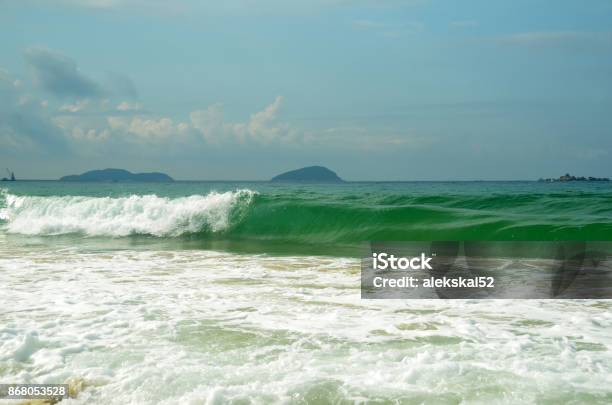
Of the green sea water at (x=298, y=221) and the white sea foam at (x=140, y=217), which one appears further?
the white sea foam at (x=140, y=217)

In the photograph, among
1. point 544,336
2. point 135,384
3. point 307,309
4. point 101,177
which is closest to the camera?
point 135,384

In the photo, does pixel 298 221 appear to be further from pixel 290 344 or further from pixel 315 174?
pixel 315 174

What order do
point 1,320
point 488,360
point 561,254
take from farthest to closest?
point 561,254, point 1,320, point 488,360

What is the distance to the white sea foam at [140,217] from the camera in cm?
1702

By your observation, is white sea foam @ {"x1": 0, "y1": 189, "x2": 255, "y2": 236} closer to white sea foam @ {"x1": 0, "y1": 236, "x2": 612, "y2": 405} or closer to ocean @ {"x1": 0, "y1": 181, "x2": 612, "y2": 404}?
ocean @ {"x1": 0, "y1": 181, "x2": 612, "y2": 404}

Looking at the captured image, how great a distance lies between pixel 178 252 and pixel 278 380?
823 centimetres

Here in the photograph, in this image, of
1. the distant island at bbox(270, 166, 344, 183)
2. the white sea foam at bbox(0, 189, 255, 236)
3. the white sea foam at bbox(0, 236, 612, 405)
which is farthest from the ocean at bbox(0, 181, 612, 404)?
the distant island at bbox(270, 166, 344, 183)

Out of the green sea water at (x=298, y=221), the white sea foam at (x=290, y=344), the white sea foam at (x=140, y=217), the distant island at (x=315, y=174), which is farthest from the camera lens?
the distant island at (x=315, y=174)

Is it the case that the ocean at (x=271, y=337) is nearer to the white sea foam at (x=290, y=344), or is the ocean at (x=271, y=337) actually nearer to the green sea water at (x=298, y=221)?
the white sea foam at (x=290, y=344)

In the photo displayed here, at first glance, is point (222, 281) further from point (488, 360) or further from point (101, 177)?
point (101, 177)

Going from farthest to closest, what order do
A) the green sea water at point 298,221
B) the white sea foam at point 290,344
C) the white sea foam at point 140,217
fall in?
the white sea foam at point 140,217
the green sea water at point 298,221
the white sea foam at point 290,344

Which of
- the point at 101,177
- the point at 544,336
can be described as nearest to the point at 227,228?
the point at 544,336

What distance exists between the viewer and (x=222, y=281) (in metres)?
7.53

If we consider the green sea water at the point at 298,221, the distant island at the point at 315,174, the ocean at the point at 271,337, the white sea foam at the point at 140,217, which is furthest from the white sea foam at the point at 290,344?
the distant island at the point at 315,174
